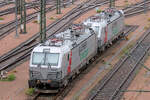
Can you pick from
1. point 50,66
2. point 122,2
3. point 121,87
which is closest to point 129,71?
point 121,87

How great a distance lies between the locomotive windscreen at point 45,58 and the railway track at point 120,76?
11.3 ft

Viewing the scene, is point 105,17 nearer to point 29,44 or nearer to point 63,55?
point 29,44

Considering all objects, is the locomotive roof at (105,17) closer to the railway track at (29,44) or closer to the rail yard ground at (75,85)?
the rail yard ground at (75,85)

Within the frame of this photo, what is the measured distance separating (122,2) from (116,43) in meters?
33.1

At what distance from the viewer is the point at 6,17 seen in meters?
55.9

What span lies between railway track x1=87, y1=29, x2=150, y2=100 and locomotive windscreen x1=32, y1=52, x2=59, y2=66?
344 cm

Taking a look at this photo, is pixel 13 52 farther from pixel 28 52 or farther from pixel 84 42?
pixel 84 42

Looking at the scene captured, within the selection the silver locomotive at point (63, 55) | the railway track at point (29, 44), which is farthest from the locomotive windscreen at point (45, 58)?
the railway track at point (29, 44)

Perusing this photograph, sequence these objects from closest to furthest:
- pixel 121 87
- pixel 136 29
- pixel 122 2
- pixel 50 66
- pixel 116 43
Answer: pixel 50 66 < pixel 121 87 < pixel 116 43 < pixel 136 29 < pixel 122 2

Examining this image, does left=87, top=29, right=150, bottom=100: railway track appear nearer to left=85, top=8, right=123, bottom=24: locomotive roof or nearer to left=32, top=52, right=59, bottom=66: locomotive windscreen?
left=32, top=52, right=59, bottom=66: locomotive windscreen

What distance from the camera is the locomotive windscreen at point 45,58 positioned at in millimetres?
23250

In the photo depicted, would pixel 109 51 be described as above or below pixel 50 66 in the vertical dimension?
below

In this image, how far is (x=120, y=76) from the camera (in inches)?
1114

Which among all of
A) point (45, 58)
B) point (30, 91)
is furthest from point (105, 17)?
point (30, 91)
